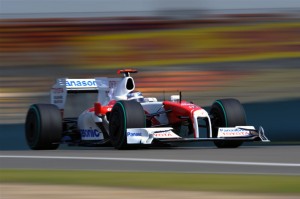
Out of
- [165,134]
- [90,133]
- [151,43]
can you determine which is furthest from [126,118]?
[151,43]

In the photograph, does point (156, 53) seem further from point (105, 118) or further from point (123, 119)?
point (123, 119)

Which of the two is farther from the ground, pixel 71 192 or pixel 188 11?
pixel 188 11

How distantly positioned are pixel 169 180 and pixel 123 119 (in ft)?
17.0

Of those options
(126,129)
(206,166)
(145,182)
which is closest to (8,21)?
(126,129)

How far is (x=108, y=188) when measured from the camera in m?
8.82

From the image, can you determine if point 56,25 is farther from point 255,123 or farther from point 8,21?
point 255,123

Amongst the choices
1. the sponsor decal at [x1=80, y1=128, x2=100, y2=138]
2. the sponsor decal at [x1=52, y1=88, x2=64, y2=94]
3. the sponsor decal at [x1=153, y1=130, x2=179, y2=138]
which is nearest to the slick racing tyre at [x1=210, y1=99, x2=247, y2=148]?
the sponsor decal at [x1=153, y1=130, x2=179, y2=138]

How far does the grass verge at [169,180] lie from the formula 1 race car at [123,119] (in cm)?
419

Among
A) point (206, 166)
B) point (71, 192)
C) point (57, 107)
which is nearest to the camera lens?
point (71, 192)

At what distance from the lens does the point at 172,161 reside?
12.1 m

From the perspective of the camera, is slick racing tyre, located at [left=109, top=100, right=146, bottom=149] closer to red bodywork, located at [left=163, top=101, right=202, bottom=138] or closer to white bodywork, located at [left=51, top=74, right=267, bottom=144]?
white bodywork, located at [left=51, top=74, right=267, bottom=144]

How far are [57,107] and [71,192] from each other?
25.9 ft

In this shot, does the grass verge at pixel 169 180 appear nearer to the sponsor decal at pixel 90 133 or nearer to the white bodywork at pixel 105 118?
the white bodywork at pixel 105 118

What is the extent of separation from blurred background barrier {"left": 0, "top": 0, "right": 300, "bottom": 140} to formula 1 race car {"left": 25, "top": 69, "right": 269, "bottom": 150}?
11.0 feet
